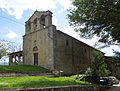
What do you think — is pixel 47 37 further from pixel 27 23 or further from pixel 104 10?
pixel 104 10

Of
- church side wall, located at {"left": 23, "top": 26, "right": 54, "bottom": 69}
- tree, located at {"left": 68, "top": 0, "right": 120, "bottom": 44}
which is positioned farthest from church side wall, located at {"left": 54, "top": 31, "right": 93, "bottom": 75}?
tree, located at {"left": 68, "top": 0, "right": 120, "bottom": 44}

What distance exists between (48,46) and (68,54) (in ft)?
14.0

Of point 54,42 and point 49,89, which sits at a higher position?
point 54,42

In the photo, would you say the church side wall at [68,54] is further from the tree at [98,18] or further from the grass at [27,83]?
the grass at [27,83]

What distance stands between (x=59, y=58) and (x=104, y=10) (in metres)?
10.3

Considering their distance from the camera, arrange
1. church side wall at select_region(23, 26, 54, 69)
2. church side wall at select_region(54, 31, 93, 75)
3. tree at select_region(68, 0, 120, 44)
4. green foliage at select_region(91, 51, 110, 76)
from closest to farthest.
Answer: tree at select_region(68, 0, 120, 44) → green foliage at select_region(91, 51, 110, 76) → church side wall at select_region(23, 26, 54, 69) → church side wall at select_region(54, 31, 93, 75)

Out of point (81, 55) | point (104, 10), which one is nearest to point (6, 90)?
point (104, 10)

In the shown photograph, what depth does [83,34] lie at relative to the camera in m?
11.1

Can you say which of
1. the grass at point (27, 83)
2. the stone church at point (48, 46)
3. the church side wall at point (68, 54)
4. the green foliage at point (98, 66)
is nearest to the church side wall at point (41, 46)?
the stone church at point (48, 46)

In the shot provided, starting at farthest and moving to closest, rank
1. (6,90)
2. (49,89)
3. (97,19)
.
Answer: (97,19), (49,89), (6,90)

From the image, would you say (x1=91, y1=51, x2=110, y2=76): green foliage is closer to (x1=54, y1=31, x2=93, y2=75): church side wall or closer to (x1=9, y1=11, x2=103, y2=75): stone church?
(x1=54, y1=31, x2=93, y2=75): church side wall

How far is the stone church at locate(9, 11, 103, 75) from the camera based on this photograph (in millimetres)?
16316

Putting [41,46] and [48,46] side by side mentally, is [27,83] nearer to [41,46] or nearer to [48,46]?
[48,46]

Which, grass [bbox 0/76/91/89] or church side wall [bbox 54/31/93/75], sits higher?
church side wall [bbox 54/31/93/75]
